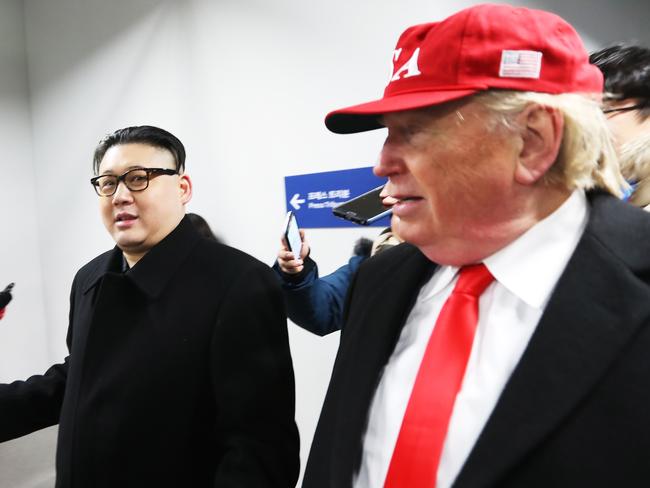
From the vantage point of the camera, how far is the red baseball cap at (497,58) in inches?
23.8

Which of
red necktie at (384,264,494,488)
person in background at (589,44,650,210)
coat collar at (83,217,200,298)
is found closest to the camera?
red necktie at (384,264,494,488)

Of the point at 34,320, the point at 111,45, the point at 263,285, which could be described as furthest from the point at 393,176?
the point at 34,320

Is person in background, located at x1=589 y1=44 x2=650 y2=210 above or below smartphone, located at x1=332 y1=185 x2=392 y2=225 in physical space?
above

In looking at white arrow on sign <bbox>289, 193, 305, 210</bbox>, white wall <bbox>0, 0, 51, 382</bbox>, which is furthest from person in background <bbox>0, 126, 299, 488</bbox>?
white wall <bbox>0, 0, 51, 382</bbox>

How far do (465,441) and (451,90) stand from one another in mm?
469

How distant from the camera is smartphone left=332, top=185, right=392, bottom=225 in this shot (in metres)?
1.74

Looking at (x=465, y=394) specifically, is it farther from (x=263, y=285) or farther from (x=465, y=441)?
(x=263, y=285)

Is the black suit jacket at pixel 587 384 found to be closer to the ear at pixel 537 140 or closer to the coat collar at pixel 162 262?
the ear at pixel 537 140

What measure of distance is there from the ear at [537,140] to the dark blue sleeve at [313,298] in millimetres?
942

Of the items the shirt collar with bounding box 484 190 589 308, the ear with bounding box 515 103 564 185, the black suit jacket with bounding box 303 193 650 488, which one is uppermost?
the ear with bounding box 515 103 564 185

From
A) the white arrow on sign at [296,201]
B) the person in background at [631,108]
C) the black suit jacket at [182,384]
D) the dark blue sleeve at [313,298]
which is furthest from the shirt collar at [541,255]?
the white arrow on sign at [296,201]

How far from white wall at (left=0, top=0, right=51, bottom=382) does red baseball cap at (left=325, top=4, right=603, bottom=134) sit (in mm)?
4035

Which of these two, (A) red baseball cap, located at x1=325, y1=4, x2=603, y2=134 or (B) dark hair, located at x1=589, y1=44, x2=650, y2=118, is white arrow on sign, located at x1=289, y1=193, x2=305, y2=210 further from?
(A) red baseball cap, located at x1=325, y1=4, x2=603, y2=134

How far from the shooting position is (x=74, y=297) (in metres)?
1.41
